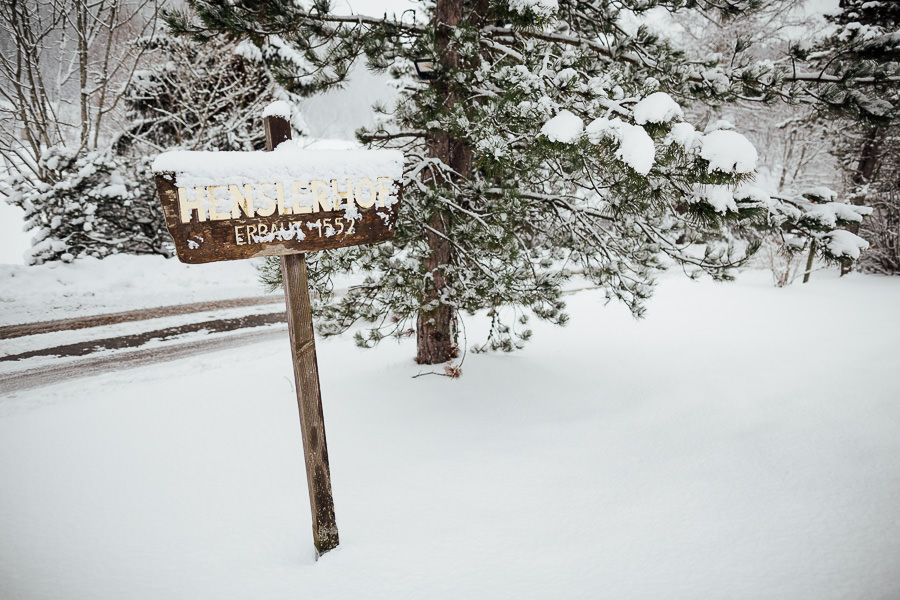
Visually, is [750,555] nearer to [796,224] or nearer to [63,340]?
[796,224]

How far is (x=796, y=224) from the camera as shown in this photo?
2.73 m

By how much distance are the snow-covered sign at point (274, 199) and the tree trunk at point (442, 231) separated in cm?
122

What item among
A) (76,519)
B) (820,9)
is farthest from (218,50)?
(820,9)

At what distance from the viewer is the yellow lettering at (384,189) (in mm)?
2072

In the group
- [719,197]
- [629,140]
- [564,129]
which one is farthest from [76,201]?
[719,197]

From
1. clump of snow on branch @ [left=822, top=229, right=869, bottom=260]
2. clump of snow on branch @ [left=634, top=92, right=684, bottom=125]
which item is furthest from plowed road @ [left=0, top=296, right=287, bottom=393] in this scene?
clump of snow on branch @ [left=822, top=229, right=869, bottom=260]

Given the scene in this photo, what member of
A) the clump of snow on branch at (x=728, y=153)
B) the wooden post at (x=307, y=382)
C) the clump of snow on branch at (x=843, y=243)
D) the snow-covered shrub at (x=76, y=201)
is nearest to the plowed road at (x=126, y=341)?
the snow-covered shrub at (x=76, y=201)

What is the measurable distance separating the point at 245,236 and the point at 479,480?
2.17 m

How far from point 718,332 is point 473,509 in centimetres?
563

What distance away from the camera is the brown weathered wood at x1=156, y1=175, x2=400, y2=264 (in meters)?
1.67

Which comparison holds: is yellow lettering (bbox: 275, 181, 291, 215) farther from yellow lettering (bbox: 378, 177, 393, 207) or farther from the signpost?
yellow lettering (bbox: 378, 177, 393, 207)

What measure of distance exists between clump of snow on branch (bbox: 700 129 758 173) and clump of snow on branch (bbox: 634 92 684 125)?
0.19 m

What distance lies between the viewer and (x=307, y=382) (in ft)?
7.08

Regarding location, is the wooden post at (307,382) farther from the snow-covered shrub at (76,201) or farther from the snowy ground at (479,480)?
the snow-covered shrub at (76,201)
